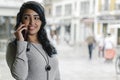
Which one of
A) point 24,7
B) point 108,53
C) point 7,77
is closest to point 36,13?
point 24,7

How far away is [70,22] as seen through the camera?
78.4ft

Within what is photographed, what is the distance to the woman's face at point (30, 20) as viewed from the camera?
1.48m

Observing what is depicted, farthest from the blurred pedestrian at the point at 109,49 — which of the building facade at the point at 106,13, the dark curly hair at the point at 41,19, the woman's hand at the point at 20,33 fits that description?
the building facade at the point at 106,13

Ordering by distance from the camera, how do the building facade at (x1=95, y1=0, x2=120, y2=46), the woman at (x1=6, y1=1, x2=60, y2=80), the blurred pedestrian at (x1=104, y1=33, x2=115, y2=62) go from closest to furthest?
1. the woman at (x1=6, y1=1, x2=60, y2=80)
2. the blurred pedestrian at (x1=104, y1=33, x2=115, y2=62)
3. the building facade at (x1=95, y1=0, x2=120, y2=46)

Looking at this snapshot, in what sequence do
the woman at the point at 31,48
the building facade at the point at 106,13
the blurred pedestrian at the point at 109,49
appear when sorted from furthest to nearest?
1. the building facade at the point at 106,13
2. the blurred pedestrian at the point at 109,49
3. the woman at the point at 31,48

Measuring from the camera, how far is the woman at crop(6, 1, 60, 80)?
1.43 metres

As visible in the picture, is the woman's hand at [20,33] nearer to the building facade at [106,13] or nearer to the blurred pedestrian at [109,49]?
the blurred pedestrian at [109,49]

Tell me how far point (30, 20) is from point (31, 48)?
95mm

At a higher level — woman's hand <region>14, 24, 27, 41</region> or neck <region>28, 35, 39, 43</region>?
woman's hand <region>14, 24, 27, 41</region>

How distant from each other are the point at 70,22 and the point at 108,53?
49.6ft

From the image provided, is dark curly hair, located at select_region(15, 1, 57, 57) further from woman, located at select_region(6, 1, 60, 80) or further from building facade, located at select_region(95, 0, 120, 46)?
building facade, located at select_region(95, 0, 120, 46)

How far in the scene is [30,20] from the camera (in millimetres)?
1487

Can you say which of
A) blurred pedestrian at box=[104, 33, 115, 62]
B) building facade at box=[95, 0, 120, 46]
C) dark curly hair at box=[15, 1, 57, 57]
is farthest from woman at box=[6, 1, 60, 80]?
building facade at box=[95, 0, 120, 46]

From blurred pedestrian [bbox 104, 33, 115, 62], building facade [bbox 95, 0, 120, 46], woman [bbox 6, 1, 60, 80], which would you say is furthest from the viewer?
building facade [bbox 95, 0, 120, 46]
